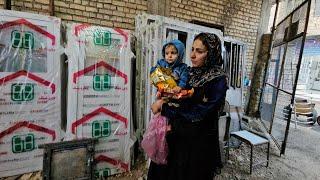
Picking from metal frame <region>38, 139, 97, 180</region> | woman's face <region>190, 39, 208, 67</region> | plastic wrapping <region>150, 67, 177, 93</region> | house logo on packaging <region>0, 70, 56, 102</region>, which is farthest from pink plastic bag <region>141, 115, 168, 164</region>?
house logo on packaging <region>0, 70, 56, 102</region>

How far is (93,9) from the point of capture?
11.2ft

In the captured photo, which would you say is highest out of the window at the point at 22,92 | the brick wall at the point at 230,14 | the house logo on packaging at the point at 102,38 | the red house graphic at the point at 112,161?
the brick wall at the point at 230,14

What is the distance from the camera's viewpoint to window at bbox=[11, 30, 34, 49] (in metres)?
2.51

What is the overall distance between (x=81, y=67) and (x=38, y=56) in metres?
0.50

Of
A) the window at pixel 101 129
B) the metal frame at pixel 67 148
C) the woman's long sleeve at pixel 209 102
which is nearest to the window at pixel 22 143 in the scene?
the metal frame at pixel 67 148

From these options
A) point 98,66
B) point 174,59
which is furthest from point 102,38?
point 174,59

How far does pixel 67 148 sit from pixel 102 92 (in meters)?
0.79

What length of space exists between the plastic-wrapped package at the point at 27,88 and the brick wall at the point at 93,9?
0.57 meters

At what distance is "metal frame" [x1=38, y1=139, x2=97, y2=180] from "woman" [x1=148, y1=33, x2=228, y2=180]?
1.32 metres

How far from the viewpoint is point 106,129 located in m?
2.97

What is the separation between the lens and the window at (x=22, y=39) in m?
2.51

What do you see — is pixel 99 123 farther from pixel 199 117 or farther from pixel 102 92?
pixel 199 117

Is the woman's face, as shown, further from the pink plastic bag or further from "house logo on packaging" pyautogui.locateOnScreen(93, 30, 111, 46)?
"house logo on packaging" pyautogui.locateOnScreen(93, 30, 111, 46)

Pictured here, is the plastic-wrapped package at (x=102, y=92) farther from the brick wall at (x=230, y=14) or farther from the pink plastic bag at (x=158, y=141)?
the brick wall at (x=230, y=14)
